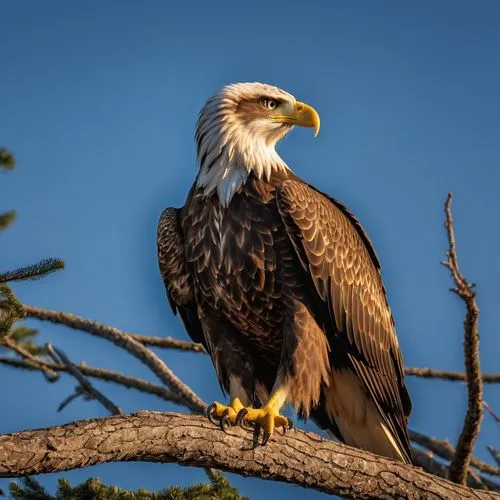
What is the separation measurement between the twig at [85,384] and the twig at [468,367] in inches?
98.4

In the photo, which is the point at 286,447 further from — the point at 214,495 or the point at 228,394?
the point at 228,394

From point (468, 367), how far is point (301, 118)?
7.36ft

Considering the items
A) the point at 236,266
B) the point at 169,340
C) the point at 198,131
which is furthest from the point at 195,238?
the point at 169,340

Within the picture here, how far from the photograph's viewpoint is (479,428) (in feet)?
19.1

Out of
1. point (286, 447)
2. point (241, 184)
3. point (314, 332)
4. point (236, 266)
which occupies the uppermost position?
point (241, 184)

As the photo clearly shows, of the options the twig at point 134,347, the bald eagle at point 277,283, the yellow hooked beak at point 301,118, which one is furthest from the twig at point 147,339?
the yellow hooked beak at point 301,118

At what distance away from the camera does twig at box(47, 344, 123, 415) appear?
6898mm

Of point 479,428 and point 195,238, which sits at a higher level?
point 195,238

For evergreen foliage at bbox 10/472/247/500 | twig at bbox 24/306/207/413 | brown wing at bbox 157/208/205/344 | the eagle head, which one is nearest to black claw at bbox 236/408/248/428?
evergreen foliage at bbox 10/472/247/500

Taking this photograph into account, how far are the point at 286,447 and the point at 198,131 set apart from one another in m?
2.78

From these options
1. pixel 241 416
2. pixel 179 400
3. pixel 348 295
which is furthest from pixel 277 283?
pixel 179 400

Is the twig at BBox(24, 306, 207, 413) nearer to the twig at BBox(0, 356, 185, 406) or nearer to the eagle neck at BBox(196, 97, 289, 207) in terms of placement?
the twig at BBox(0, 356, 185, 406)

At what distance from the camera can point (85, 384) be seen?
23.4 ft

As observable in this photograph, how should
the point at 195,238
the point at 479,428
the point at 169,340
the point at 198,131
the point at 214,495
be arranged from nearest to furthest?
the point at 214,495, the point at 479,428, the point at 195,238, the point at 198,131, the point at 169,340
